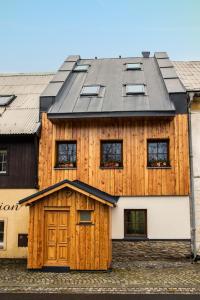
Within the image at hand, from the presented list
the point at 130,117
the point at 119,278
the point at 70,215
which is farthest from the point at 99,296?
the point at 130,117

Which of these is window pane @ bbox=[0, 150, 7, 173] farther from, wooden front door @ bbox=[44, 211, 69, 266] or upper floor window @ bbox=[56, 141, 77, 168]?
wooden front door @ bbox=[44, 211, 69, 266]

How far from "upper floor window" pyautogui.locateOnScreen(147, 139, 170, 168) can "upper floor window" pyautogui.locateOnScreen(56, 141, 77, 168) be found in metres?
3.72

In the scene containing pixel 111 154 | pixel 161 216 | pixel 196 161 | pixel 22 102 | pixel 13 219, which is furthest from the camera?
pixel 22 102

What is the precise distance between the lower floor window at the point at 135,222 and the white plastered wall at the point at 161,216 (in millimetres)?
190

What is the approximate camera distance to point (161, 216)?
15336mm

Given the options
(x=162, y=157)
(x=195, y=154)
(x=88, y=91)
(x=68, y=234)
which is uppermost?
(x=88, y=91)

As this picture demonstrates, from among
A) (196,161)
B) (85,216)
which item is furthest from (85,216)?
(196,161)

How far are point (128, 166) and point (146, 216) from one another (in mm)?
2497

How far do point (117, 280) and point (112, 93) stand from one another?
9744mm

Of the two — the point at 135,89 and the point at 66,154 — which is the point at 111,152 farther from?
the point at 135,89

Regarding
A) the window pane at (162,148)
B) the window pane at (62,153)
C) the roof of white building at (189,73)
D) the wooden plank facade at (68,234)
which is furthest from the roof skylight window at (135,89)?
the wooden plank facade at (68,234)

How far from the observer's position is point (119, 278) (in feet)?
39.9

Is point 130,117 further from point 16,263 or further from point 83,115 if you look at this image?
point 16,263

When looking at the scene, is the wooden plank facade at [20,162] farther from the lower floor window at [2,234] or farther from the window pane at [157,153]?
the window pane at [157,153]
